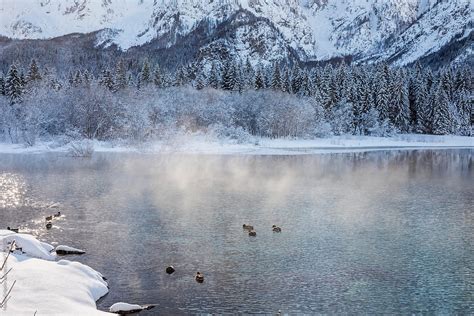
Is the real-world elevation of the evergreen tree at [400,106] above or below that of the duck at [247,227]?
above

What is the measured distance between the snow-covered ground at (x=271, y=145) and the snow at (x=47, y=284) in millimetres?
59626

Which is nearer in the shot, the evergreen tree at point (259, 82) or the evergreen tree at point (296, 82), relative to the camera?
the evergreen tree at point (259, 82)

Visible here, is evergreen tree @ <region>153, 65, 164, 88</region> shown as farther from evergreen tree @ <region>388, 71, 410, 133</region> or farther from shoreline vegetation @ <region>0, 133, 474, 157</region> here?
evergreen tree @ <region>388, 71, 410, 133</region>

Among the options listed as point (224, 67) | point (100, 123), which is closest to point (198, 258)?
point (100, 123)

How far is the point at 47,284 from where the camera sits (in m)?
17.2

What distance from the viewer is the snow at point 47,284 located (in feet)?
49.5

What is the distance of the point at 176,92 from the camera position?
10700 cm

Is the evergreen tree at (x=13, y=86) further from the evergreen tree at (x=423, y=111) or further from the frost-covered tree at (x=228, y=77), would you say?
the evergreen tree at (x=423, y=111)

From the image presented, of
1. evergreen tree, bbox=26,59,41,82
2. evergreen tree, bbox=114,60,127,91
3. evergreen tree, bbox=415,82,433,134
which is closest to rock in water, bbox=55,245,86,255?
evergreen tree, bbox=114,60,127,91

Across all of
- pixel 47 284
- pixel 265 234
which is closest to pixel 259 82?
pixel 265 234

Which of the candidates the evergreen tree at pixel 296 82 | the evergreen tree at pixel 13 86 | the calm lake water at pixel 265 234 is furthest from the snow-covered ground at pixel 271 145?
the calm lake water at pixel 265 234

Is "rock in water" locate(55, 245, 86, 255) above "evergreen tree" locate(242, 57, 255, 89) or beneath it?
beneath

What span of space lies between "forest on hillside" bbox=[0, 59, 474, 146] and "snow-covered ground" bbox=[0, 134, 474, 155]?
3019 mm

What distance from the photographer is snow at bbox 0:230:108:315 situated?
1509cm
